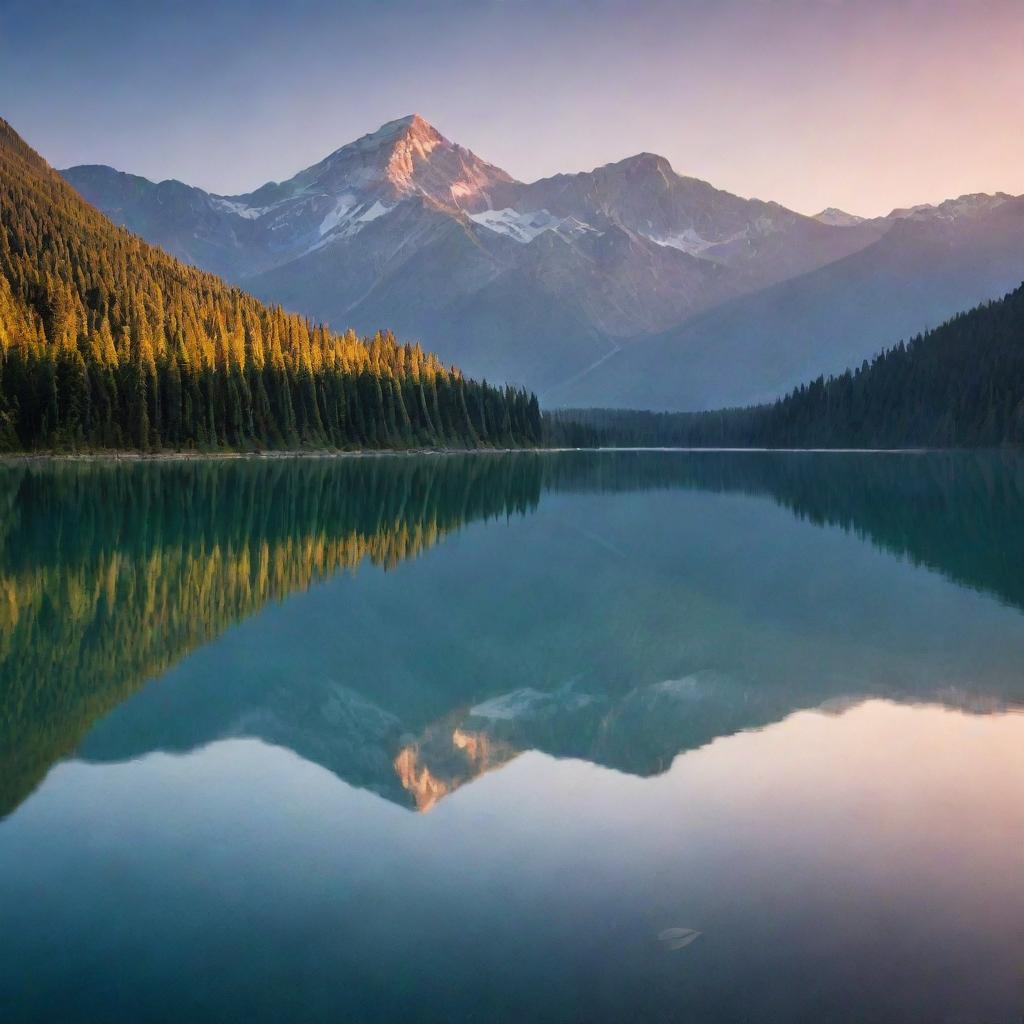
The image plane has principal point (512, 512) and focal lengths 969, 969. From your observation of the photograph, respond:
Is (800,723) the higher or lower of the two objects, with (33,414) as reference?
lower

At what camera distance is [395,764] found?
31.8 feet

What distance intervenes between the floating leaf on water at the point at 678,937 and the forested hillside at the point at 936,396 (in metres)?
146

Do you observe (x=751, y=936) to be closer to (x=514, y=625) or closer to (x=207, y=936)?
(x=207, y=936)

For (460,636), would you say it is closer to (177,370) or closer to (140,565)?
(140,565)

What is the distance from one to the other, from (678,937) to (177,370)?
100294mm

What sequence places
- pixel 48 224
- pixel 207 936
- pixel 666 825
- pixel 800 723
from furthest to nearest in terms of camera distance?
pixel 48 224, pixel 800 723, pixel 666 825, pixel 207 936

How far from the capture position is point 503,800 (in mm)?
8727

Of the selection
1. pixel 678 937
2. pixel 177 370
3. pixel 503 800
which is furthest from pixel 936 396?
pixel 678 937

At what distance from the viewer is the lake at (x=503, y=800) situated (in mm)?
5926

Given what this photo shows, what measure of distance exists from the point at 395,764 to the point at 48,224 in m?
198

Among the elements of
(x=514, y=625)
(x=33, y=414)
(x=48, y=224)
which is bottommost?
(x=514, y=625)

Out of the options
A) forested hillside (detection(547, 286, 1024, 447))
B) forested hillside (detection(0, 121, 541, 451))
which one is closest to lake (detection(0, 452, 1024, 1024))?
forested hillside (detection(0, 121, 541, 451))

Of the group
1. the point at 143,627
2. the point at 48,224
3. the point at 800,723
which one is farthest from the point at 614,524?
the point at 48,224

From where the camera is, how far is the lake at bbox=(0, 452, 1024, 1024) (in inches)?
233
